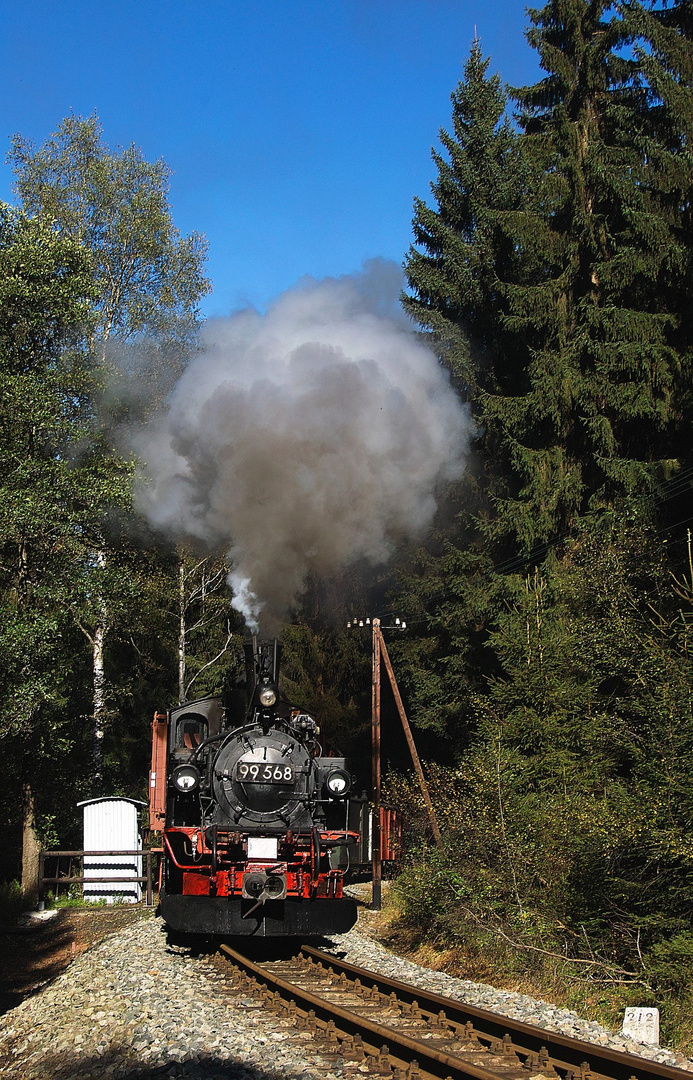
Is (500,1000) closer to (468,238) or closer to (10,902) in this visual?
(10,902)

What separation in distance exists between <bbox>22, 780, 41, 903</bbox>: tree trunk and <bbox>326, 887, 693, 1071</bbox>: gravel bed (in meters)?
7.44

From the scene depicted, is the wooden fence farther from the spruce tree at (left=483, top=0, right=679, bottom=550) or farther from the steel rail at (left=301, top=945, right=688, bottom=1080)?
the steel rail at (left=301, top=945, right=688, bottom=1080)

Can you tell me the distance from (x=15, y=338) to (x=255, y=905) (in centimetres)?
1125

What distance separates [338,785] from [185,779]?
162 cm

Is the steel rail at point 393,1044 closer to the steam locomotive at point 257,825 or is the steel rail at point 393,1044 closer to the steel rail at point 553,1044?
the steel rail at point 553,1044

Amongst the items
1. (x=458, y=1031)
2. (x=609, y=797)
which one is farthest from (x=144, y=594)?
(x=458, y=1031)

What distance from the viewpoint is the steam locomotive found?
31.6 ft

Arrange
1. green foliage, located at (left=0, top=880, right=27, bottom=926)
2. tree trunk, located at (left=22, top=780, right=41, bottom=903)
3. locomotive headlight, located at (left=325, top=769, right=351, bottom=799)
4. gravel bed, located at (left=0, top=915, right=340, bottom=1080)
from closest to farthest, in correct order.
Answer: gravel bed, located at (left=0, top=915, right=340, bottom=1080) → locomotive headlight, located at (left=325, top=769, right=351, bottom=799) → green foliage, located at (left=0, top=880, right=27, bottom=926) → tree trunk, located at (left=22, top=780, right=41, bottom=903)

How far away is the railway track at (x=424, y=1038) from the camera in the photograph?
5.96 meters

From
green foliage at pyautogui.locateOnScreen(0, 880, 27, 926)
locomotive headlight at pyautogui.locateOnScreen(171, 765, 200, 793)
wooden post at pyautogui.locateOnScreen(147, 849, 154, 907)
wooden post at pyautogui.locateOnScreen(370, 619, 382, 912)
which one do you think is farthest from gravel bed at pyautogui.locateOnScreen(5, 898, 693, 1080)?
wooden post at pyautogui.locateOnScreen(147, 849, 154, 907)

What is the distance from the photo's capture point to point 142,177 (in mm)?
23438

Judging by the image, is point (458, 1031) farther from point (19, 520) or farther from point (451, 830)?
point (19, 520)

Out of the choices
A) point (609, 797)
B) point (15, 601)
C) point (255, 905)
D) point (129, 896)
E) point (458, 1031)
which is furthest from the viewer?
point (129, 896)

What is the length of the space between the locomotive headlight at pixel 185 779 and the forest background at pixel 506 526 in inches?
85.2
